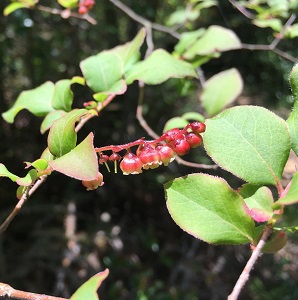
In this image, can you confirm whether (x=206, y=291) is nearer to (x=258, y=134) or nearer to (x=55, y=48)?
(x=55, y=48)

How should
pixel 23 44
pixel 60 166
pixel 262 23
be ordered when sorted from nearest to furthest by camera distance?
1. pixel 60 166
2. pixel 262 23
3. pixel 23 44

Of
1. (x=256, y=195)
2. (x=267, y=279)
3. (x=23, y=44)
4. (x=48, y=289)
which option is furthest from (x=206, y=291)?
(x=256, y=195)

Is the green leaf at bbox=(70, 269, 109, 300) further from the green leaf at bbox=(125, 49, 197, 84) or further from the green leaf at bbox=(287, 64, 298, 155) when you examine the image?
the green leaf at bbox=(125, 49, 197, 84)

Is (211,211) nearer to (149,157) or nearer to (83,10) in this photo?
(149,157)

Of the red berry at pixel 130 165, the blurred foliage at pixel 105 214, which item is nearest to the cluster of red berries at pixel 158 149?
the red berry at pixel 130 165

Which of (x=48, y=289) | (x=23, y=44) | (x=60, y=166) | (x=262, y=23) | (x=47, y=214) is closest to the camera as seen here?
(x=60, y=166)

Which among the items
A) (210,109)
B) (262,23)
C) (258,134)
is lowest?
(210,109)

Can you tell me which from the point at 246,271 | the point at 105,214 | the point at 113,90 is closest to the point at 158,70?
the point at 113,90

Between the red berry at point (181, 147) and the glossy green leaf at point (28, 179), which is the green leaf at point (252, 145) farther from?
the glossy green leaf at point (28, 179)
